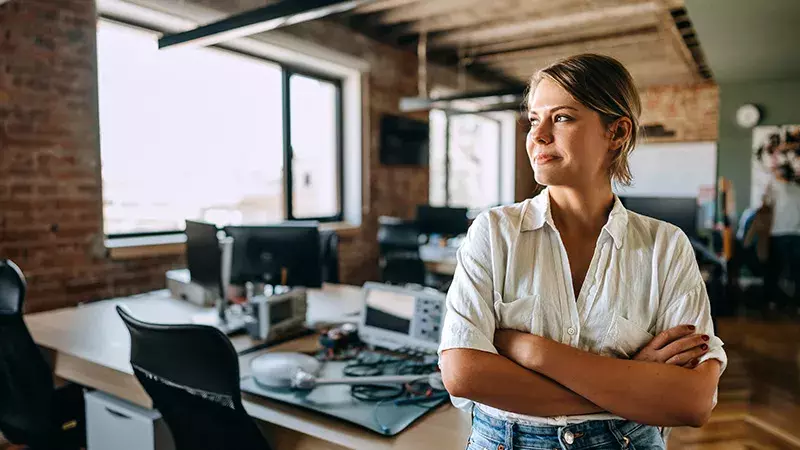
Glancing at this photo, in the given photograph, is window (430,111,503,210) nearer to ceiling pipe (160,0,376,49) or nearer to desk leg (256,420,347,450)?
ceiling pipe (160,0,376,49)

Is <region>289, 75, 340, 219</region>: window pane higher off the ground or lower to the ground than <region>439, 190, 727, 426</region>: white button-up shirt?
higher

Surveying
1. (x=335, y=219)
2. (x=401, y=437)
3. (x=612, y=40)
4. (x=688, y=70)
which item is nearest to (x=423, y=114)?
(x=335, y=219)

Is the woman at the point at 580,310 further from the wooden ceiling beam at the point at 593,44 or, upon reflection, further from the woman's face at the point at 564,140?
the wooden ceiling beam at the point at 593,44

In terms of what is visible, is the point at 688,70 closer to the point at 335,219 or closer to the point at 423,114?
the point at 423,114

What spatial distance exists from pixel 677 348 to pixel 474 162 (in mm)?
7641

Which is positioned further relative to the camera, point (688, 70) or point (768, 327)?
point (688, 70)

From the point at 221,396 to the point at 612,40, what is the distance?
606cm

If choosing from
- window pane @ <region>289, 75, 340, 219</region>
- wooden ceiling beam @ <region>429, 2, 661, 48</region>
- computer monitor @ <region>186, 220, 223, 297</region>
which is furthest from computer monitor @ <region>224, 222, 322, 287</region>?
wooden ceiling beam @ <region>429, 2, 661, 48</region>

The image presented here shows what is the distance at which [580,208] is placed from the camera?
1127mm

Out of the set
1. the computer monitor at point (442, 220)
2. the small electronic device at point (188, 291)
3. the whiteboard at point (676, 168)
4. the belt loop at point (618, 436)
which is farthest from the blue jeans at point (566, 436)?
the whiteboard at point (676, 168)

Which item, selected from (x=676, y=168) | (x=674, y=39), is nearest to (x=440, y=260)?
(x=674, y=39)

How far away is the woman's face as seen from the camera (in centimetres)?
104

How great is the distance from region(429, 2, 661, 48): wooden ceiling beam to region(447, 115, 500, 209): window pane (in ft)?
6.02

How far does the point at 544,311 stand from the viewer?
1.06 metres
